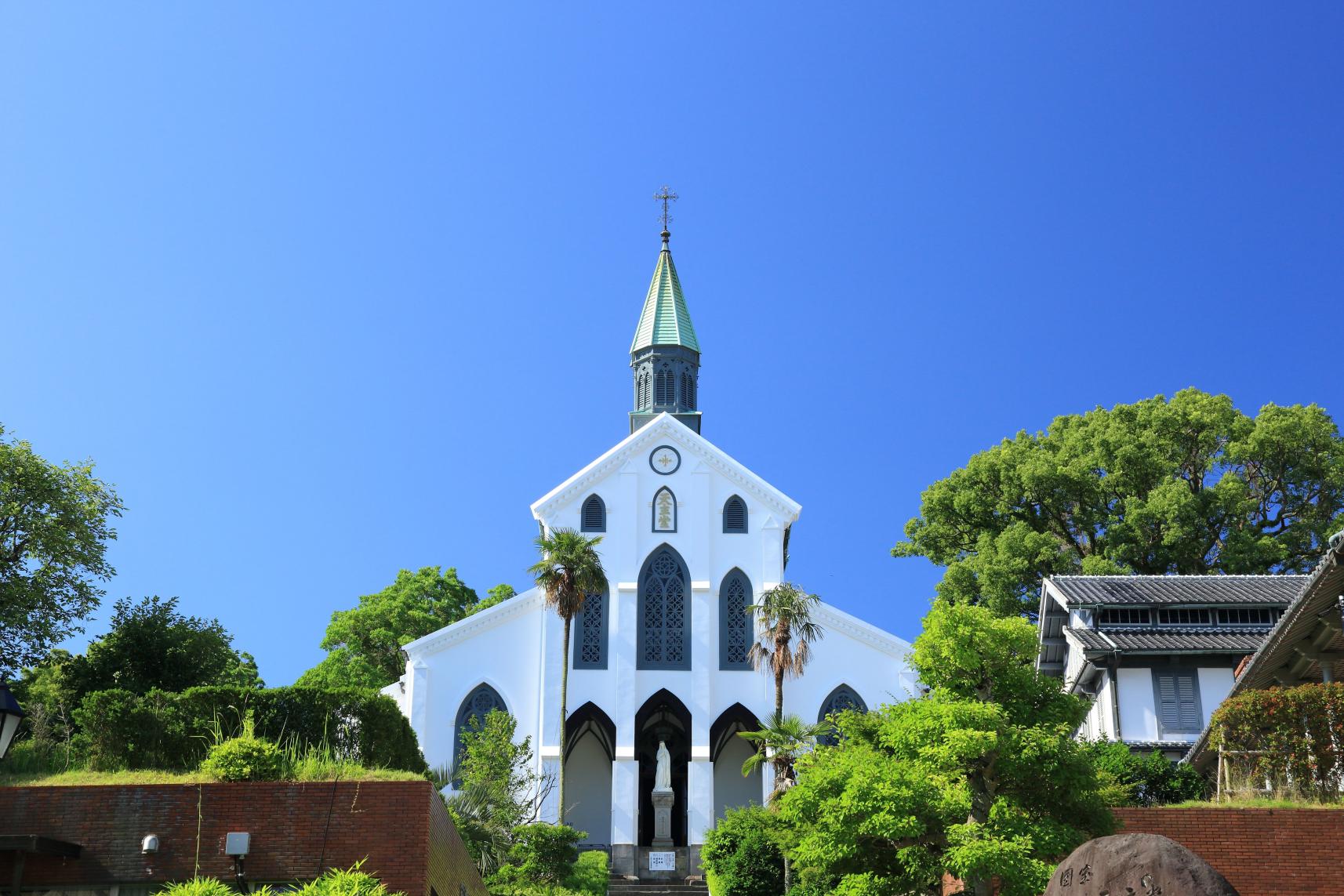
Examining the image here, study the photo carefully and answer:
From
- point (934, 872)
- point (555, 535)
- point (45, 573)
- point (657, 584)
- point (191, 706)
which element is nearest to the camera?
point (191, 706)

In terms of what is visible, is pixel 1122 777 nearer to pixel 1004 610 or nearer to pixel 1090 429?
pixel 1004 610

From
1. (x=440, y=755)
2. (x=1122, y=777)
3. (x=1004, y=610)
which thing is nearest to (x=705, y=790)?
(x=440, y=755)

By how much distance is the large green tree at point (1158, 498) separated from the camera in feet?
143

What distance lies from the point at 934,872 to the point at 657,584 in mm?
27297

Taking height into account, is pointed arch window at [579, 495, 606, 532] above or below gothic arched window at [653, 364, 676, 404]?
below

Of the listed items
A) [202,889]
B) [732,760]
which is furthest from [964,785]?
[732,760]

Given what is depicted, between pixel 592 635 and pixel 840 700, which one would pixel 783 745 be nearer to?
pixel 840 700

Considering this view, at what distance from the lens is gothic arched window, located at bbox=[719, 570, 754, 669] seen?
44.9 m

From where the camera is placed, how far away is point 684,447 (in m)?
47.4

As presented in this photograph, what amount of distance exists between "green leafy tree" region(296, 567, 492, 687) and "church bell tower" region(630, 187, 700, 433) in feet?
38.6

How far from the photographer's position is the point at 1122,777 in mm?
22359

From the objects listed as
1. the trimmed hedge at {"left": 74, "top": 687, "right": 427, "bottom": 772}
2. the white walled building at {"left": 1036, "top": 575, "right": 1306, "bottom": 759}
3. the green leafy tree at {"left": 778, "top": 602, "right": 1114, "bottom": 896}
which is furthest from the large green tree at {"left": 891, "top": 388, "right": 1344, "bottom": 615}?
the trimmed hedge at {"left": 74, "top": 687, "right": 427, "bottom": 772}

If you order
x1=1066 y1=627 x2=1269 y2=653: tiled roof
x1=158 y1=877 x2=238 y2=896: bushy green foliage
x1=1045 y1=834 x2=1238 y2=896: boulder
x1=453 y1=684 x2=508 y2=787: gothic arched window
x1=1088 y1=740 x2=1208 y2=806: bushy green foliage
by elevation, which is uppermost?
x1=1066 y1=627 x2=1269 y2=653: tiled roof

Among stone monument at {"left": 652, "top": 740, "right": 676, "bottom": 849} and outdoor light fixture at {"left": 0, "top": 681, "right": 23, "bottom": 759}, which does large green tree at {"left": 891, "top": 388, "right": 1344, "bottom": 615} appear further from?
outdoor light fixture at {"left": 0, "top": 681, "right": 23, "bottom": 759}
